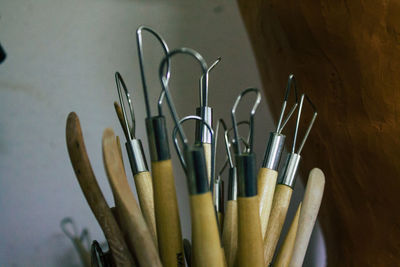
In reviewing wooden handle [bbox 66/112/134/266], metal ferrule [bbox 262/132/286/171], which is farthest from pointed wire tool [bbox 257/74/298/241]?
wooden handle [bbox 66/112/134/266]

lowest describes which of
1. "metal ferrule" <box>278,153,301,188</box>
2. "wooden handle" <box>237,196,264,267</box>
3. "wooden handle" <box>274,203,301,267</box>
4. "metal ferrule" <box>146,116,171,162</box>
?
"wooden handle" <box>274,203,301,267</box>

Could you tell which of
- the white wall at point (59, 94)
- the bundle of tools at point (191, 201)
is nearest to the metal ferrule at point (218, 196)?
the bundle of tools at point (191, 201)

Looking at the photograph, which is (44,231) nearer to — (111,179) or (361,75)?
(111,179)

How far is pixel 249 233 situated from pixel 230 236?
54 millimetres

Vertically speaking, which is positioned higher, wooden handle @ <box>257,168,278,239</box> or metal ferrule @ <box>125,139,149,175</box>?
metal ferrule @ <box>125,139,149,175</box>

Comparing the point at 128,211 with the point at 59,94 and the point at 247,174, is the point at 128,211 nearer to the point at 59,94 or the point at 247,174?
the point at 247,174

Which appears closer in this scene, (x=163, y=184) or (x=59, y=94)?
(x=163, y=184)

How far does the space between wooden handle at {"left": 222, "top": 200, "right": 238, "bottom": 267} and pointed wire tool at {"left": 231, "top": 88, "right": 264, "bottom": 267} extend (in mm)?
39

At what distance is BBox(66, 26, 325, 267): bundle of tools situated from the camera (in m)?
0.22

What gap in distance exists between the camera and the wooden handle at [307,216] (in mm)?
288

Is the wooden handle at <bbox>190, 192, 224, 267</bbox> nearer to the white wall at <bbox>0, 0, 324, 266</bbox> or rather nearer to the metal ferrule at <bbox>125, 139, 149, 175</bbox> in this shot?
the metal ferrule at <bbox>125, 139, 149, 175</bbox>

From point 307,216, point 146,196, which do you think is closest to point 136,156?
point 146,196

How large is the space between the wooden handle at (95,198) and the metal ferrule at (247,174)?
0.28 ft

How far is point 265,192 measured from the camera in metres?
0.29
